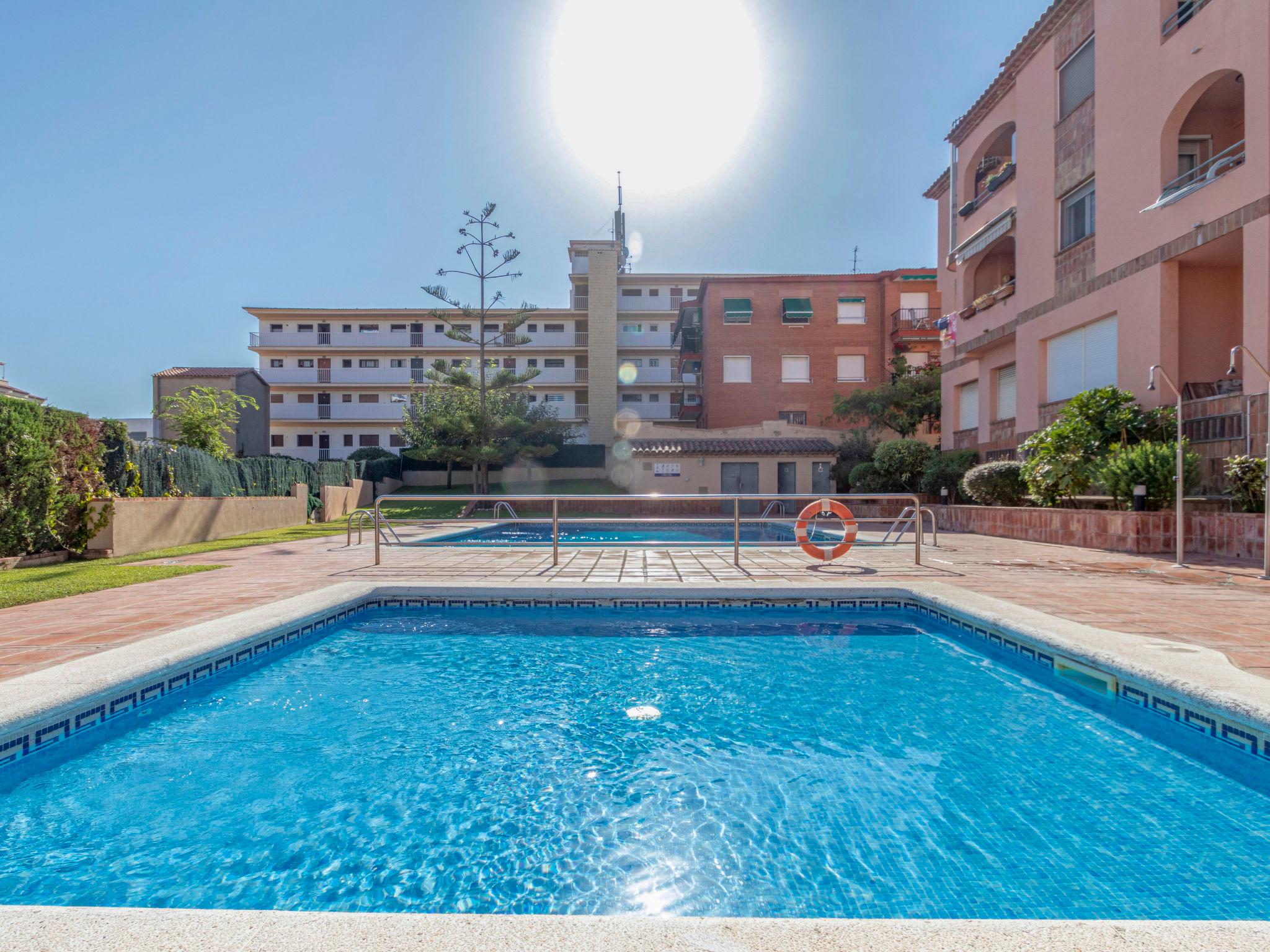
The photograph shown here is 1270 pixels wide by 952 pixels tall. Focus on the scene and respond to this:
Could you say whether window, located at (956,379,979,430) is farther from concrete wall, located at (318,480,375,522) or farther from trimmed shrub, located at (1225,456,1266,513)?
concrete wall, located at (318,480,375,522)

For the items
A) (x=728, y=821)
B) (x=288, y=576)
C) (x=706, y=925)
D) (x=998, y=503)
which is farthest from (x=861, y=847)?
(x=998, y=503)

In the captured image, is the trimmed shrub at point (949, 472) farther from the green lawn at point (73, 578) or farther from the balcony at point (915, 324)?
the green lawn at point (73, 578)

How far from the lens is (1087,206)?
13.0 m

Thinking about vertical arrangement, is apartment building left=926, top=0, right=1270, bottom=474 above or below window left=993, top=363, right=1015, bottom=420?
above

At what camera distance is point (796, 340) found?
28.9 metres

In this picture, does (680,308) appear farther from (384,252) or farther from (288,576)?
(288,576)

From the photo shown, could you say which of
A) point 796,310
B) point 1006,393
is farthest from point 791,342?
point 1006,393

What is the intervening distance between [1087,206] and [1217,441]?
6463 millimetres

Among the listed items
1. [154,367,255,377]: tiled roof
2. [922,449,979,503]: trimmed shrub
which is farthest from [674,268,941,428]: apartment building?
[154,367,255,377]: tiled roof

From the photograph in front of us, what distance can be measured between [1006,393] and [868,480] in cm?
449

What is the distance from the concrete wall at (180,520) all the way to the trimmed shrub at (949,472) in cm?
1747

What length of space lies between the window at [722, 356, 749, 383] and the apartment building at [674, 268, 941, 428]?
29 mm

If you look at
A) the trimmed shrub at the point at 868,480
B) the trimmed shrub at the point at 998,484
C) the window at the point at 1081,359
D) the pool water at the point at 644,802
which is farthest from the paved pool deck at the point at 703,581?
the trimmed shrub at the point at 868,480

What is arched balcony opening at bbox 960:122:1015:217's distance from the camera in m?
16.2
